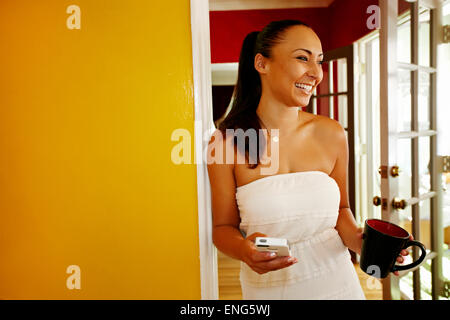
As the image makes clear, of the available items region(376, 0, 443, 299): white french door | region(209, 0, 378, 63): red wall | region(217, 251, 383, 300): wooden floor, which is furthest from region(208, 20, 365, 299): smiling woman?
region(209, 0, 378, 63): red wall

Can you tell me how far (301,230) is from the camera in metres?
0.94

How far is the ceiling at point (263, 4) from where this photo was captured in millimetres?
3461

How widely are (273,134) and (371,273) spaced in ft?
1.51

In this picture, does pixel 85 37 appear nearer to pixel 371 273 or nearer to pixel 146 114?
pixel 146 114

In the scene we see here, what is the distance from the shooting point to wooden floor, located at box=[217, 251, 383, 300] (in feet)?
8.20

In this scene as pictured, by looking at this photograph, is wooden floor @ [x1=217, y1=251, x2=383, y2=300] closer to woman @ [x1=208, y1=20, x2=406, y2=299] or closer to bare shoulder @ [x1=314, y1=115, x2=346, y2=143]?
woman @ [x1=208, y1=20, x2=406, y2=299]

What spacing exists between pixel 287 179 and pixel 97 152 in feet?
2.01

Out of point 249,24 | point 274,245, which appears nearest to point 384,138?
point 274,245

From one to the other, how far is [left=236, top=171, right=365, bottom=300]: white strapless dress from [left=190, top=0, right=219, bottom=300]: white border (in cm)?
16

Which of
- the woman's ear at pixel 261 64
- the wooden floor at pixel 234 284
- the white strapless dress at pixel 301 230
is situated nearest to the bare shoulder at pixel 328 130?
Result: the white strapless dress at pixel 301 230

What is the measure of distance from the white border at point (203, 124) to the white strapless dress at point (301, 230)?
16cm

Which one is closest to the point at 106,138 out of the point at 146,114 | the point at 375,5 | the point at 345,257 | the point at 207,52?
the point at 146,114

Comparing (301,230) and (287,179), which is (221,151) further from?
(301,230)

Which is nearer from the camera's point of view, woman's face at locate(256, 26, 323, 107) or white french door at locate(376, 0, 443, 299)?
woman's face at locate(256, 26, 323, 107)
